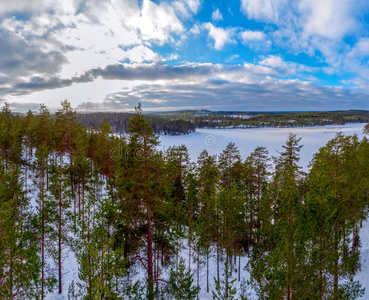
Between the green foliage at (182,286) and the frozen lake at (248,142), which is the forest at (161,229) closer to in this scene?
the green foliage at (182,286)

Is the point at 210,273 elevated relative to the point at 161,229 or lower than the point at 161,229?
lower

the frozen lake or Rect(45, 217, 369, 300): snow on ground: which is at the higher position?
the frozen lake

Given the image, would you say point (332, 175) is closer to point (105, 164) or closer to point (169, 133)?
point (105, 164)

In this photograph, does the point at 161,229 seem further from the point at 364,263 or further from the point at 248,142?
the point at 248,142

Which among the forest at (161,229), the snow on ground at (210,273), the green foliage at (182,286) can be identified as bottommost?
the snow on ground at (210,273)

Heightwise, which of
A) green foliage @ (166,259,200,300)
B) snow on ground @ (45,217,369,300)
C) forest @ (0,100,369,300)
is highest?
forest @ (0,100,369,300)

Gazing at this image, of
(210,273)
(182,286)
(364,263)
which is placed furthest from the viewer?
(210,273)

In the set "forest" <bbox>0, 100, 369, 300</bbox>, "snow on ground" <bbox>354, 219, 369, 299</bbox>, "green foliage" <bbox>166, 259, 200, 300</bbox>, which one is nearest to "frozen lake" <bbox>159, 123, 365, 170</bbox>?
"snow on ground" <bbox>354, 219, 369, 299</bbox>

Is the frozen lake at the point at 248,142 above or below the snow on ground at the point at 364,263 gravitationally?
above

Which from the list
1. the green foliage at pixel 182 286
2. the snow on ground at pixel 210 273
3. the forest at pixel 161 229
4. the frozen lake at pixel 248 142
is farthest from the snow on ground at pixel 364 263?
the frozen lake at pixel 248 142

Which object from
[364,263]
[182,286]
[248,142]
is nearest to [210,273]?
[182,286]

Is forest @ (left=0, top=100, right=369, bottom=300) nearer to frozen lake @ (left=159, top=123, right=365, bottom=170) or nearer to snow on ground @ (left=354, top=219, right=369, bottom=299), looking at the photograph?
snow on ground @ (left=354, top=219, right=369, bottom=299)

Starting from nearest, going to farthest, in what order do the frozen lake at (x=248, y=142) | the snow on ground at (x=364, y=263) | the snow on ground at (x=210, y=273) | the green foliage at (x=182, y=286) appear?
1. the green foliage at (x=182, y=286)
2. the snow on ground at (x=210, y=273)
3. the snow on ground at (x=364, y=263)
4. the frozen lake at (x=248, y=142)
